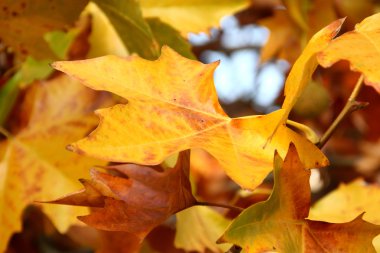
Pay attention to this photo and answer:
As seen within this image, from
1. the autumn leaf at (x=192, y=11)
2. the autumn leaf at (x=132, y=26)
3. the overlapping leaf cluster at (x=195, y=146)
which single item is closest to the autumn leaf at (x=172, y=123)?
the overlapping leaf cluster at (x=195, y=146)

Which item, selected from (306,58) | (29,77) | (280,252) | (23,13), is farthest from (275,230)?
(29,77)

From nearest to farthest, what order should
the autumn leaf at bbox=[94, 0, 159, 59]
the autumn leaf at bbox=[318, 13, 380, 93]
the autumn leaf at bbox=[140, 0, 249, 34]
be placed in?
the autumn leaf at bbox=[318, 13, 380, 93] → the autumn leaf at bbox=[94, 0, 159, 59] → the autumn leaf at bbox=[140, 0, 249, 34]

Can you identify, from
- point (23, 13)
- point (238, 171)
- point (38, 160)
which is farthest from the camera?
point (38, 160)

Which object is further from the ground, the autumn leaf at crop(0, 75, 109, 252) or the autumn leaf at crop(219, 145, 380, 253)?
the autumn leaf at crop(219, 145, 380, 253)

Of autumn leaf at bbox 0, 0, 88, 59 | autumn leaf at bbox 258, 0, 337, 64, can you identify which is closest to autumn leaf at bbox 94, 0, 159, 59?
autumn leaf at bbox 0, 0, 88, 59

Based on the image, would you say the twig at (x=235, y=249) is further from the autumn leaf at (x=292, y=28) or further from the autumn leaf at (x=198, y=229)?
the autumn leaf at (x=292, y=28)

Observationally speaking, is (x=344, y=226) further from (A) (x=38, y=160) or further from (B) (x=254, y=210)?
(A) (x=38, y=160)

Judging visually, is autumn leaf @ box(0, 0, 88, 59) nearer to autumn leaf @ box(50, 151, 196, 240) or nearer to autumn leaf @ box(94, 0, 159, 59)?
autumn leaf @ box(94, 0, 159, 59)
